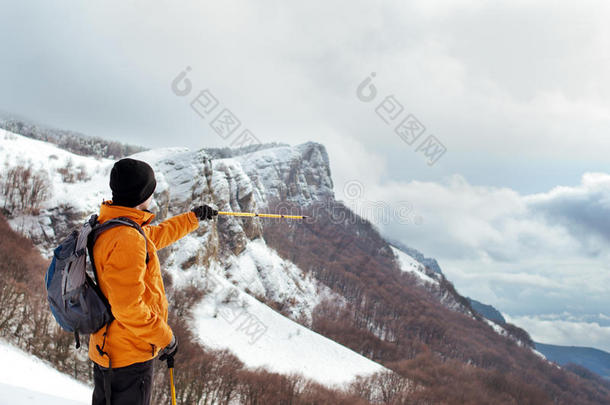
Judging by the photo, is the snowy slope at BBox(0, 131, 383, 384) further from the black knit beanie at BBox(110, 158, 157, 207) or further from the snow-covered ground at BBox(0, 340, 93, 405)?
the black knit beanie at BBox(110, 158, 157, 207)

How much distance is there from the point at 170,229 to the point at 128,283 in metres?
1.35

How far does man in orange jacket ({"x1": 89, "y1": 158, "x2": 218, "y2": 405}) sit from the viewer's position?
2.70 metres

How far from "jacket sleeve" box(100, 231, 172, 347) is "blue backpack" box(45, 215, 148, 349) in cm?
13

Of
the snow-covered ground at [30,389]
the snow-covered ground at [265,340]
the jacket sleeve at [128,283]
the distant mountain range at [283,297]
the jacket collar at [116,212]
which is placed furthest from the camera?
the snow-covered ground at [265,340]

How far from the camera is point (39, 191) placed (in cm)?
3328

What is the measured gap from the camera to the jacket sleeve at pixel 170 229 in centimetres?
386

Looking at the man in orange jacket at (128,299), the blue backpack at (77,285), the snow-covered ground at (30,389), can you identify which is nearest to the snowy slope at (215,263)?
the snow-covered ground at (30,389)

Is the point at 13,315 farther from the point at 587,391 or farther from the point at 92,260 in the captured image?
the point at 587,391

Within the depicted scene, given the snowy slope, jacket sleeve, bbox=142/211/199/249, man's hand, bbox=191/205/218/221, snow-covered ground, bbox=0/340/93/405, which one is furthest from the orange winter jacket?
the snowy slope

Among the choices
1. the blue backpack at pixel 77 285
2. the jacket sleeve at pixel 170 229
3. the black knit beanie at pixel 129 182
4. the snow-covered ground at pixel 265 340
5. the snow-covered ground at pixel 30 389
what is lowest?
the snow-covered ground at pixel 265 340

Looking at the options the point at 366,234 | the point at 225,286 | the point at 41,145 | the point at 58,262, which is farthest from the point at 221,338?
the point at 366,234

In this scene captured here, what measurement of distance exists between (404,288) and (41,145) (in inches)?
5683

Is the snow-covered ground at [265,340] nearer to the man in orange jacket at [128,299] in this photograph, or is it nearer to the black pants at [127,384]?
the black pants at [127,384]

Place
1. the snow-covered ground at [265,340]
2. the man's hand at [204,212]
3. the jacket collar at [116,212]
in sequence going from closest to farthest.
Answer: the jacket collar at [116,212], the man's hand at [204,212], the snow-covered ground at [265,340]
